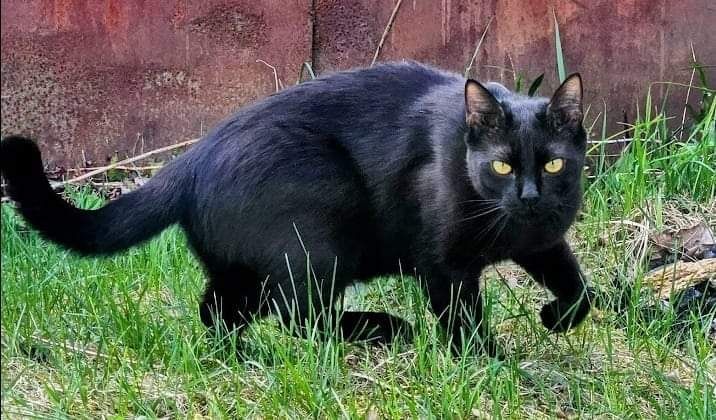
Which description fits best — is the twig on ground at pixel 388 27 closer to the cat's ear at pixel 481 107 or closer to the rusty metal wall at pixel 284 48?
the rusty metal wall at pixel 284 48

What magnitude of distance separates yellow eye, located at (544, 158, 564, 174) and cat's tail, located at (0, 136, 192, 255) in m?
1.10

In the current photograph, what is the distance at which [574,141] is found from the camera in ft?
9.40

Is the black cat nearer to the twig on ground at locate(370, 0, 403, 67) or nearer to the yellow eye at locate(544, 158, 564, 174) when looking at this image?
the yellow eye at locate(544, 158, 564, 174)

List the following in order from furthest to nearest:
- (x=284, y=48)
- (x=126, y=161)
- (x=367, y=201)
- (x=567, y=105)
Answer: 1. (x=284, y=48)
2. (x=126, y=161)
3. (x=367, y=201)
4. (x=567, y=105)

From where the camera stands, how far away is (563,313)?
3.09 meters

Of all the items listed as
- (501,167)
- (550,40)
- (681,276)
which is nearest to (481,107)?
(501,167)

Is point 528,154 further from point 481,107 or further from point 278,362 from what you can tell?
point 278,362

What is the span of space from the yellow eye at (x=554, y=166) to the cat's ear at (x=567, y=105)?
0.12 metres

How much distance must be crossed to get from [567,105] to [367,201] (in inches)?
27.5

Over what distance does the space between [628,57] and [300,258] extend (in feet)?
8.49

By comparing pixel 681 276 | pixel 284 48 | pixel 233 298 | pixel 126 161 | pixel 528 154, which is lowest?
pixel 681 276

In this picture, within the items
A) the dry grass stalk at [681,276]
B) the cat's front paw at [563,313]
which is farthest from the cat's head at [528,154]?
the dry grass stalk at [681,276]

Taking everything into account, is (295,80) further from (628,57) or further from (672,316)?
(672,316)

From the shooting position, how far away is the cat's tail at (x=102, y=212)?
249 centimetres
